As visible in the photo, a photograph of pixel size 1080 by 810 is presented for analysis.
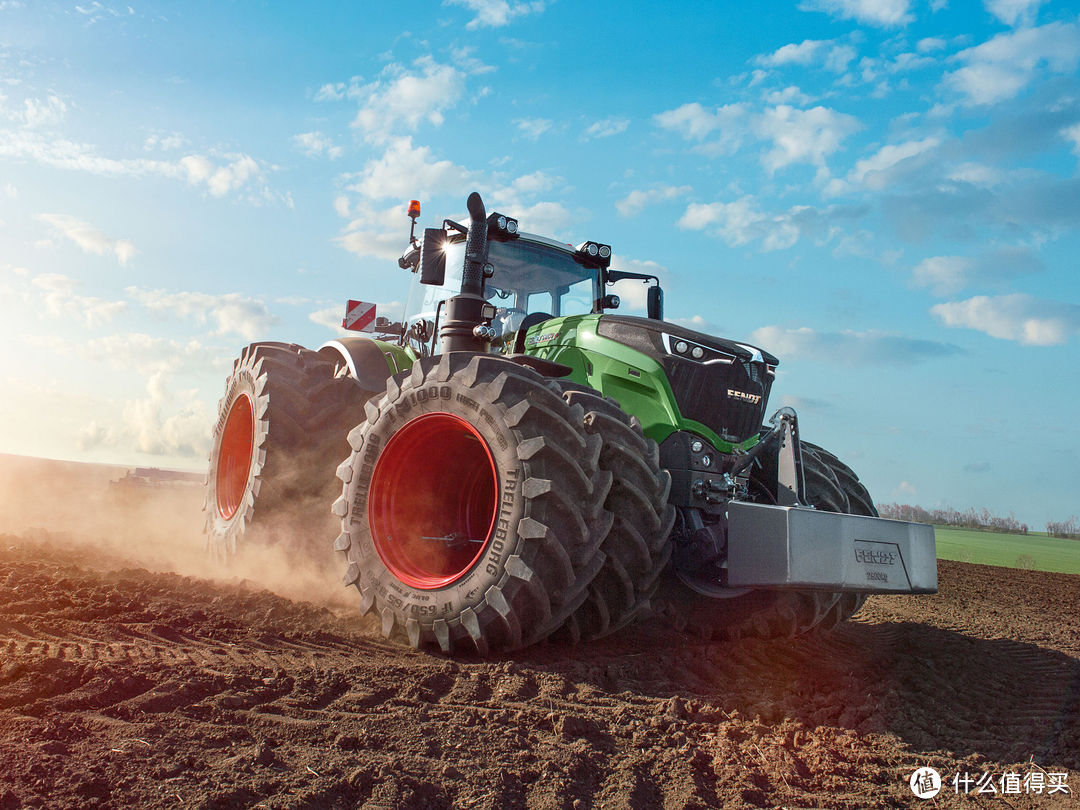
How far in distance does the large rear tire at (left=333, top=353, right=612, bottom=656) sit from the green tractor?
12 millimetres

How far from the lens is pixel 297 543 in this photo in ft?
20.0

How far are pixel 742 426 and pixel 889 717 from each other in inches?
74.9

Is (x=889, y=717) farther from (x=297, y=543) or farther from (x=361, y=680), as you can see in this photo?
(x=297, y=543)

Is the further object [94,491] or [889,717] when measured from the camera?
[94,491]

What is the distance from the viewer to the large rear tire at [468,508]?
3822 millimetres

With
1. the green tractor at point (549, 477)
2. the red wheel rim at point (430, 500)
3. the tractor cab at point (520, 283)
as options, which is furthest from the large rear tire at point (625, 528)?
the tractor cab at point (520, 283)

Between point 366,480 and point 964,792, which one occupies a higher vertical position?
point 366,480

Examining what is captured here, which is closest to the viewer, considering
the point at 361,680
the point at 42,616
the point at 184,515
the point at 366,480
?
the point at 361,680

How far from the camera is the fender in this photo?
249 inches

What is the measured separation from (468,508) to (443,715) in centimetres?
204

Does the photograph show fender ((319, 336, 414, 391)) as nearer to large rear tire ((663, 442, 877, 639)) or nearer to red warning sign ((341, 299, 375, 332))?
red warning sign ((341, 299, 375, 332))

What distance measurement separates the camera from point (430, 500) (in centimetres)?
490

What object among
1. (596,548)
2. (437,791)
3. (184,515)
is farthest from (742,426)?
(184,515)

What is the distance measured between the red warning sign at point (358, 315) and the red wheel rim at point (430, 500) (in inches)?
163
